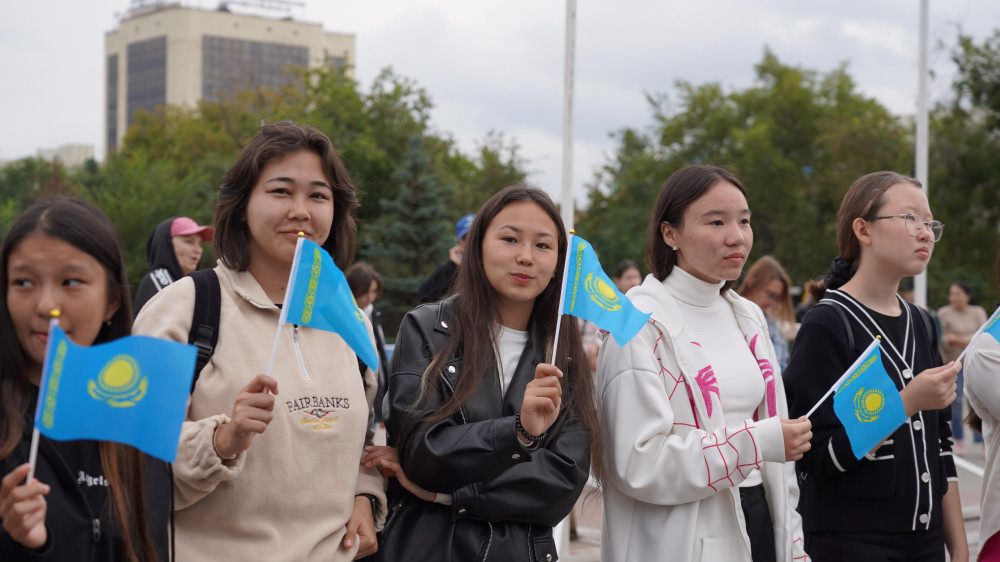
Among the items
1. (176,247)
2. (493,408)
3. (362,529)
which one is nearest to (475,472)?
(493,408)

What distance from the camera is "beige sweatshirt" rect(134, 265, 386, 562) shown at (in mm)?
2719

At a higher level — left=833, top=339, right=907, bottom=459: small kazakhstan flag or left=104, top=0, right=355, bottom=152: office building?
left=104, top=0, right=355, bottom=152: office building

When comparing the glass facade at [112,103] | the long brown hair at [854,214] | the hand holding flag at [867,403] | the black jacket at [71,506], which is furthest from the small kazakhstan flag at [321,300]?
the glass facade at [112,103]

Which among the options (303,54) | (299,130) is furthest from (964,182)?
(303,54)

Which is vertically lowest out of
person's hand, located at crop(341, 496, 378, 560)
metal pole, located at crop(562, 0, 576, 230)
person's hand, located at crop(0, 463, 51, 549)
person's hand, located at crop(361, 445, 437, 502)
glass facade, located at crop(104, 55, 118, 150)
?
person's hand, located at crop(341, 496, 378, 560)

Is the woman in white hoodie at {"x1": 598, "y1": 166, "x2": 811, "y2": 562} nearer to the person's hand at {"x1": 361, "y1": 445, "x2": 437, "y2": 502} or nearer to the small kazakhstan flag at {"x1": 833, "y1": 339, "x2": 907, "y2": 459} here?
the small kazakhstan flag at {"x1": 833, "y1": 339, "x2": 907, "y2": 459}

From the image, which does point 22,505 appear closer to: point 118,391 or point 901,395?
point 118,391

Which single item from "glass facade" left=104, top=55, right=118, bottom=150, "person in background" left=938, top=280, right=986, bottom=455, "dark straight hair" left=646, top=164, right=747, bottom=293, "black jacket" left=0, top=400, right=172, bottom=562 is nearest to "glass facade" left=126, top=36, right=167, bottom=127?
"glass facade" left=104, top=55, right=118, bottom=150

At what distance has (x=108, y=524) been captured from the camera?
2.36m

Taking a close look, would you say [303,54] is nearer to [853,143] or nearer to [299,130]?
[853,143]

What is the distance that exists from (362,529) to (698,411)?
3.74 feet

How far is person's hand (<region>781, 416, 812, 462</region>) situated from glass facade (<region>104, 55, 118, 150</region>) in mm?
132809

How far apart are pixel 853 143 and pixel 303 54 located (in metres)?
92.0

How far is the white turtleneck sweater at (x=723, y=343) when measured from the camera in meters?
3.42
